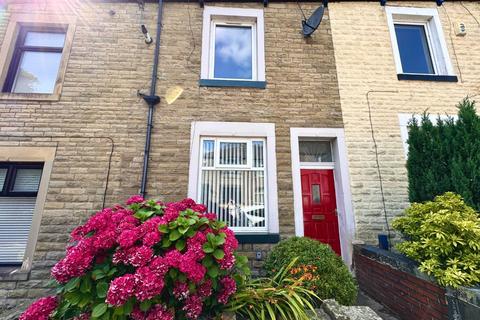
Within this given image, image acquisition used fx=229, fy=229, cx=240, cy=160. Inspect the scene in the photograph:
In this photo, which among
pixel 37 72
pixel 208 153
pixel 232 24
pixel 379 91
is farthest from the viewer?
pixel 232 24

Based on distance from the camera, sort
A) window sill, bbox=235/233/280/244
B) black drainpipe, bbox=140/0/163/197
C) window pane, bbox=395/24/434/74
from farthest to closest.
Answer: window pane, bbox=395/24/434/74, black drainpipe, bbox=140/0/163/197, window sill, bbox=235/233/280/244

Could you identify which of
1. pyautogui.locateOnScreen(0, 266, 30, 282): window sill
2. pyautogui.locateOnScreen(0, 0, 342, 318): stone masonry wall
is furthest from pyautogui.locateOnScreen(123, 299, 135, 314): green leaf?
pyautogui.locateOnScreen(0, 266, 30, 282): window sill

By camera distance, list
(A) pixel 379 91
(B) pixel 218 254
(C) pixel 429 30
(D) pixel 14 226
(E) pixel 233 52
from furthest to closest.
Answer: (C) pixel 429 30
(E) pixel 233 52
(A) pixel 379 91
(D) pixel 14 226
(B) pixel 218 254

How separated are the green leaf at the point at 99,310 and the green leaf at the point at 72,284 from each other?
0.28 m

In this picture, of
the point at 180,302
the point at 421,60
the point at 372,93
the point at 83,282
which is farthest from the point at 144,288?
the point at 421,60

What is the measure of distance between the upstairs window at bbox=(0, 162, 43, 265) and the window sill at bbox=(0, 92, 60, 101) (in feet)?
4.49

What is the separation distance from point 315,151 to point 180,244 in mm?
3913

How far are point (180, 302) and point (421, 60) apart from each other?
7.40m

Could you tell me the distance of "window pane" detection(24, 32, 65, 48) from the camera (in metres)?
5.27

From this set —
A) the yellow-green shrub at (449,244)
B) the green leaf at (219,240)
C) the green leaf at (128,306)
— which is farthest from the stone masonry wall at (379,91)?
the green leaf at (128,306)

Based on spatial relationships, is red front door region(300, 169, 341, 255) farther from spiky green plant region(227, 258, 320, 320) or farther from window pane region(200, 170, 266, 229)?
spiky green plant region(227, 258, 320, 320)

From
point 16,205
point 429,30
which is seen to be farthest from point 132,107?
point 429,30

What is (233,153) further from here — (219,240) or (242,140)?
(219,240)

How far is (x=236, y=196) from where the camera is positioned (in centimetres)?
468
